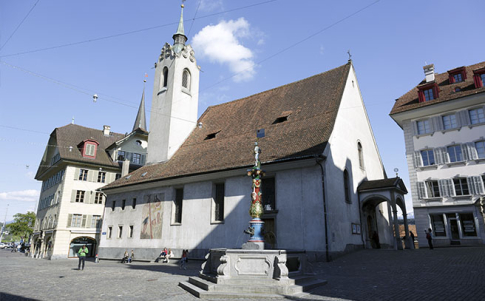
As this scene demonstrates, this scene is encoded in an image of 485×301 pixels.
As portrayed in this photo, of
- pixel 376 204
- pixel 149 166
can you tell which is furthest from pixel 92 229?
pixel 376 204

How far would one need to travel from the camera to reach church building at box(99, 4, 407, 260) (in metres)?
17.5

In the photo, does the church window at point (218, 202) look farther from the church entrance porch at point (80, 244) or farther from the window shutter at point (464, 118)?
the church entrance porch at point (80, 244)

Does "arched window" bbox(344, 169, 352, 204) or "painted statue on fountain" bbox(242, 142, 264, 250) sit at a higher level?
"arched window" bbox(344, 169, 352, 204)

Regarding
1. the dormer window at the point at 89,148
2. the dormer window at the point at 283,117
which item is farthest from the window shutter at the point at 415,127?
the dormer window at the point at 89,148

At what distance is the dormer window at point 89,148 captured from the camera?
34938 millimetres

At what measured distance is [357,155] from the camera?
880 inches

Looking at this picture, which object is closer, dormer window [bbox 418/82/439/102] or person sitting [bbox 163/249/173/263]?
person sitting [bbox 163/249/173/263]

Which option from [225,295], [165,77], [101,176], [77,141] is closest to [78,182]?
[101,176]

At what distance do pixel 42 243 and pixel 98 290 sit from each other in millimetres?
31508

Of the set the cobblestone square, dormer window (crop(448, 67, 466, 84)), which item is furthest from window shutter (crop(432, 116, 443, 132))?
the cobblestone square

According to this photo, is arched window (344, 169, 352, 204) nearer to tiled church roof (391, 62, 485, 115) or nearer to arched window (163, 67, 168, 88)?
tiled church roof (391, 62, 485, 115)

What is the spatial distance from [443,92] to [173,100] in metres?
21.7

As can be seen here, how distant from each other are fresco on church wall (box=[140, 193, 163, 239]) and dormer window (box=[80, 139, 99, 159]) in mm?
13649

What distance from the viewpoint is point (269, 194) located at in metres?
19.1
